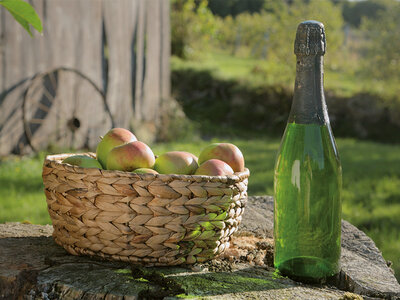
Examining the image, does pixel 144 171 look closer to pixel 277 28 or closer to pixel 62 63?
pixel 62 63

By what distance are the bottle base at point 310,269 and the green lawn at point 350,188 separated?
198 cm

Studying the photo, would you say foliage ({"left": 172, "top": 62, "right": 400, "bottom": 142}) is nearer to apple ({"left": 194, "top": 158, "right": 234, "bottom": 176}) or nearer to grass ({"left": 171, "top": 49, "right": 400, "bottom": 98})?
grass ({"left": 171, "top": 49, "right": 400, "bottom": 98})

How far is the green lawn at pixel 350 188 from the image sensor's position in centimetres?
340

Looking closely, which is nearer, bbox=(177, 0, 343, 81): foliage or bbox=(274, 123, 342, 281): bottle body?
bbox=(274, 123, 342, 281): bottle body

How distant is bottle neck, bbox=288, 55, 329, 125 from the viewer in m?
1.27

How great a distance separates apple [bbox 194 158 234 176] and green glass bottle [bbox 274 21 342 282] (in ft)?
0.48

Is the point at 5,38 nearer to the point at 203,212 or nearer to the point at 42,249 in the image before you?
the point at 42,249

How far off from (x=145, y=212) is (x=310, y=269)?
477 mm

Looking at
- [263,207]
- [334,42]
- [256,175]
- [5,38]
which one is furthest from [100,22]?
[334,42]

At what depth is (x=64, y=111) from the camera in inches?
212

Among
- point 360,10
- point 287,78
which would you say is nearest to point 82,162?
point 287,78

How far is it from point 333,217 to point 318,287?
7.5 inches

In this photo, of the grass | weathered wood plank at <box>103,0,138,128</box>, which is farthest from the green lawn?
the grass

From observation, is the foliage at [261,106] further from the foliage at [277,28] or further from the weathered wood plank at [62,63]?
the weathered wood plank at [62,63]
